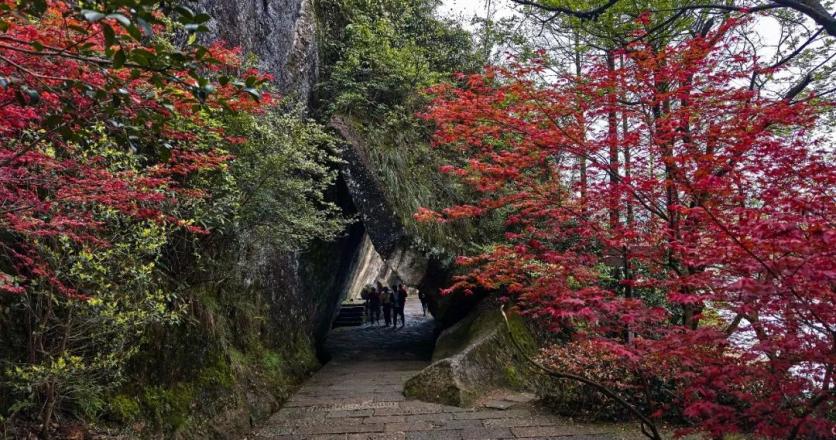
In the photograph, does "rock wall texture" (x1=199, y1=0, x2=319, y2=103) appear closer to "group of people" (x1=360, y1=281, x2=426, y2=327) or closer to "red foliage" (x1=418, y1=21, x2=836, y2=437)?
"red foliage" (x1=418, y1=21, x2=836, y2=437)

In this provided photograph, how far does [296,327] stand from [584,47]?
25.3 ft

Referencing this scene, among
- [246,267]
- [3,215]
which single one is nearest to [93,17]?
[3,215]

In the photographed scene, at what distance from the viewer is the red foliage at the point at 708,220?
2.63 metres

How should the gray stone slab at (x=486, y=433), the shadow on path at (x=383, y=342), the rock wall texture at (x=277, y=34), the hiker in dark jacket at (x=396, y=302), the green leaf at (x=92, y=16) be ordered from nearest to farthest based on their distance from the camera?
the green leaf at (x=92, y=16)
the gray stone slab at (x=486, y=433)
the rock wall texture at (x=277, y=34)
the shadow on path at (x=383, y=342)
the hiker in dark jacket at (x=396, y=302)

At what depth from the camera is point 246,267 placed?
22.8 feet

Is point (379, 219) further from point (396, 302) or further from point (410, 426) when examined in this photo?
point (396, 302)

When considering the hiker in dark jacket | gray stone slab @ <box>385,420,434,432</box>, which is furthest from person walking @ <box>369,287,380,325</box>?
gray stone slab @ <box>385,420,434,432</box>

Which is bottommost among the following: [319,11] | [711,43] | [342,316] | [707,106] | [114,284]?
[342,316]

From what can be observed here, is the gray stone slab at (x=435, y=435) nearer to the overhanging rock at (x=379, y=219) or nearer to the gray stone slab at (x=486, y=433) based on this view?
the gray stone slab at (x=486, y=433)

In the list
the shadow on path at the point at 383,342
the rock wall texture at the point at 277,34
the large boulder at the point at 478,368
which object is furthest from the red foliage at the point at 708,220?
the shadow on path at the point at 383,342

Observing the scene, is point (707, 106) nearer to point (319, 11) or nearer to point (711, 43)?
point (711, 43)

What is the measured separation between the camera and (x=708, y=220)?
3.58m

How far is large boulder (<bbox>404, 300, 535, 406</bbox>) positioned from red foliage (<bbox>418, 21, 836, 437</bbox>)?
139 cm

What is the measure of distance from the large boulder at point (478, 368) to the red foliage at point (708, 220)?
1388 mm
